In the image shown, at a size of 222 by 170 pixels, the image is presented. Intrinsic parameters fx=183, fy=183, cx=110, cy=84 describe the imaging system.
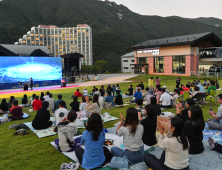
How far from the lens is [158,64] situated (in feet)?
138

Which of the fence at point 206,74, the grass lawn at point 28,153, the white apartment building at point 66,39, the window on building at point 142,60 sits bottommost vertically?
the grass lawn at point 28,153

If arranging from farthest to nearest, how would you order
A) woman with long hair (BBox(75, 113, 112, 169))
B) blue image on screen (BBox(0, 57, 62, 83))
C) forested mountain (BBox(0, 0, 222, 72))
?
forested mountain (BBox(0, 0, 222, 72)) < blue image on screen (BBox(0, 57, 62, 83)) < woman with long hair (BBox(75, 113, 112, 169))

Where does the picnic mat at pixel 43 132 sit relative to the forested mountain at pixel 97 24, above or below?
below

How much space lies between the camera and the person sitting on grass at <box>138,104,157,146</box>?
195 inches

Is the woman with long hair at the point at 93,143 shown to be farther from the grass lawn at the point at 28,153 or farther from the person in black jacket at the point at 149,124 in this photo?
the person in black jacket at the point at 149,124

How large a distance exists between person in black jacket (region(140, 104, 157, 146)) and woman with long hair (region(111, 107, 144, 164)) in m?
0.81

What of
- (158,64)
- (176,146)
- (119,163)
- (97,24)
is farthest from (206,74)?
(97,24)

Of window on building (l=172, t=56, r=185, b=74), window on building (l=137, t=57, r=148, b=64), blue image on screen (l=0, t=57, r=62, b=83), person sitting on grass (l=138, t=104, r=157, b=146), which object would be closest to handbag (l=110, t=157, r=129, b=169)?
person sitting on grass (l=138, t=104, r=157, b=146)

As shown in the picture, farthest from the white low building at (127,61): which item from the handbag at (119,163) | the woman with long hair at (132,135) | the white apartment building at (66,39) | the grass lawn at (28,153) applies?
the handbag at (119,163)

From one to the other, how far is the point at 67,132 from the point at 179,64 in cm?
3703

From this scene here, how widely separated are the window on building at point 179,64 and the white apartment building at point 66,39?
85.7 meters

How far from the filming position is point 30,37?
11700 centimetres

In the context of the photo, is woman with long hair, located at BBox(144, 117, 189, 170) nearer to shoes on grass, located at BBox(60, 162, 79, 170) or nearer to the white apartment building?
shoes on grass, located at BBox(60, 162, 79, 170)

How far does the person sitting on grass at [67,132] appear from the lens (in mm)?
5044
